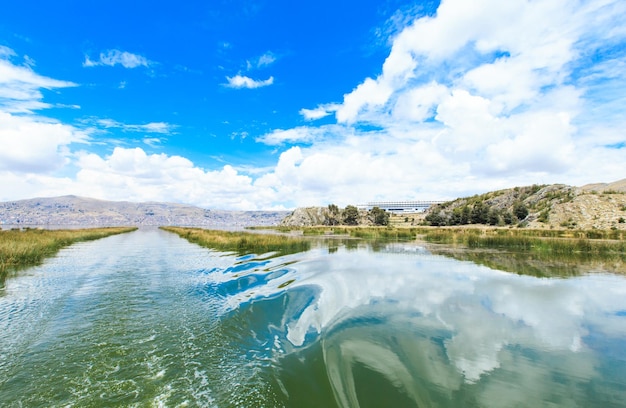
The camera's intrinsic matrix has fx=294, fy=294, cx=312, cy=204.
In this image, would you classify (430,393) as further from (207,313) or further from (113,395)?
(207,313)

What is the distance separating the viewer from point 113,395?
21.1 feet

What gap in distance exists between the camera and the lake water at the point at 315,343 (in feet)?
21.9

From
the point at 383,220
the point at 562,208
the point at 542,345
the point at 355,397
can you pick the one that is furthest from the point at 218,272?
the point at 383,220

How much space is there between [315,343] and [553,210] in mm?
86227

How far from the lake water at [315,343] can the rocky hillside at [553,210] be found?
194 ft

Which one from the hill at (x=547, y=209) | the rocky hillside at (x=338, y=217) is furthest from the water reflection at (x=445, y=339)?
the rocky hillside at (x=338, y=217)

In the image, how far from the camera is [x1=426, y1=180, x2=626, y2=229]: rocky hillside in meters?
61.2

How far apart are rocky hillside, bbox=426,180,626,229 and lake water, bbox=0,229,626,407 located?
59247 mm

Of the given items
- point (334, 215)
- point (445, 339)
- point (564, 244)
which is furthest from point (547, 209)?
point (334, 215)

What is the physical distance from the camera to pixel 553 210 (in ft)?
237

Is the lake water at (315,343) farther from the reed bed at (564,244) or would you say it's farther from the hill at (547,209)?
the hill at (547,209)

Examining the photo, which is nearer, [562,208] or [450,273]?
[450,273]

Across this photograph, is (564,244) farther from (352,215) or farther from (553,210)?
(352,215)

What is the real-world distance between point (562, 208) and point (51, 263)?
9414 cm
